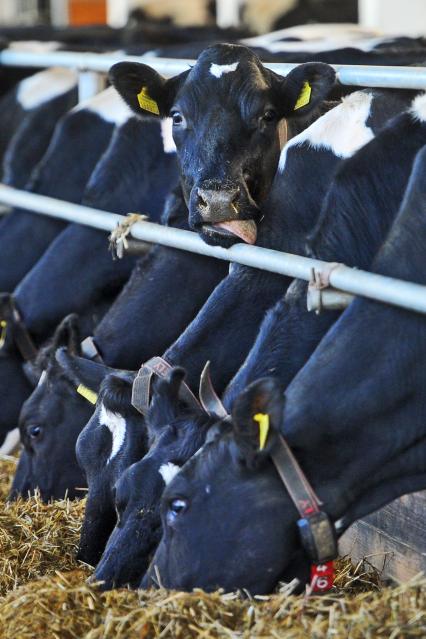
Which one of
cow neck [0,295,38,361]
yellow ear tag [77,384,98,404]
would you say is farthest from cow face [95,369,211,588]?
cow neck [0,295,38,361]

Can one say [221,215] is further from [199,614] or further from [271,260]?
[199,614]

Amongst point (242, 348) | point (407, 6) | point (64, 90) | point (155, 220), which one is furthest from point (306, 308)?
point (407, 6)

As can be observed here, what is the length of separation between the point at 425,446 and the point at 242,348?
1.05 metres

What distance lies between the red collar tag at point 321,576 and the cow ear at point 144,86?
2383 millimetres

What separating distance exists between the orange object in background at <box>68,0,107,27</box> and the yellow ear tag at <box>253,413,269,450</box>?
14.9 m

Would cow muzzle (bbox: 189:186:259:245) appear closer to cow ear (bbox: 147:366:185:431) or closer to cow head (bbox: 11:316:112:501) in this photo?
cow ear (bbox: 147:366:185:431)

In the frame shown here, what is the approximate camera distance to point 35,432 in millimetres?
5172

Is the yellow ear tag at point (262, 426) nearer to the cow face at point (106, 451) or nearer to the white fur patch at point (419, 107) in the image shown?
the cow face at point (106, 451)

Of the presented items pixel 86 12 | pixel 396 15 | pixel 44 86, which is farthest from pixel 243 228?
pixel 86 12

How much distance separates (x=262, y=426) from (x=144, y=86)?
2268 millimetres

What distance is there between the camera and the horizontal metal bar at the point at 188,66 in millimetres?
4070

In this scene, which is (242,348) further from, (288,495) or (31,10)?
(31,10)

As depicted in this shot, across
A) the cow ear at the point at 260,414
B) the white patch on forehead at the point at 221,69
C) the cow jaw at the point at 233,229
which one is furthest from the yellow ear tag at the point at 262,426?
the white patch on forehead at the point at 221,69

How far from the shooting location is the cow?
12.3 feet
